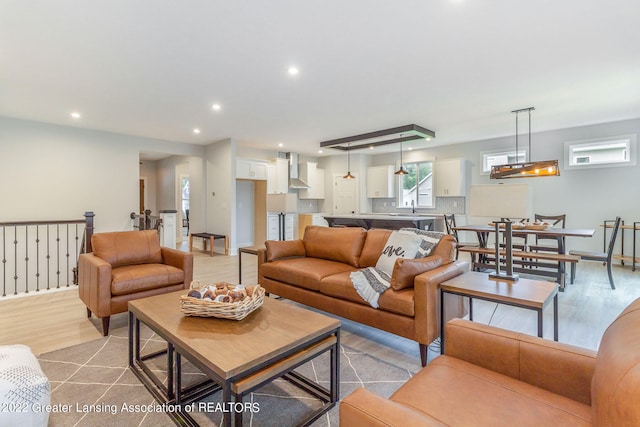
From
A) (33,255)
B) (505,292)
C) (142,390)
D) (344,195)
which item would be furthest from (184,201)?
(505,292)

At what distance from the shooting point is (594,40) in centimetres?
284

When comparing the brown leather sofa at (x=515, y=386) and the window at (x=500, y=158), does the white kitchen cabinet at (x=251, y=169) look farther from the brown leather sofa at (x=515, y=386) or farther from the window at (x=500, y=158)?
the brown leather sofa at (x=515, y=386)

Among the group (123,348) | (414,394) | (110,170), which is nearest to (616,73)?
(414,394)

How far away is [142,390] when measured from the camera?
1.97m

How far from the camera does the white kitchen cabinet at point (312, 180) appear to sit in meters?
9.03

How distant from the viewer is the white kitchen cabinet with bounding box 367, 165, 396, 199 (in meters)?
8.81

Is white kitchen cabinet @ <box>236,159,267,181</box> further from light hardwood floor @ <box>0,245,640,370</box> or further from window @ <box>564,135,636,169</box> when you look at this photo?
window @ <box>564,135,636,169</box>

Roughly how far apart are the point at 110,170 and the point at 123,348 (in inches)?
200

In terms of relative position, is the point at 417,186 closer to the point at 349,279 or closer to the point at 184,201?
the point at 349,279

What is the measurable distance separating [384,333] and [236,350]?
174cm

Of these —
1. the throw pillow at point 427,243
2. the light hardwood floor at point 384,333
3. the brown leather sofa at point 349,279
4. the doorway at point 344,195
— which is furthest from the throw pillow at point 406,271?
the doorway at point 344,195

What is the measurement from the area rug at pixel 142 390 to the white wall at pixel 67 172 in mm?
4512

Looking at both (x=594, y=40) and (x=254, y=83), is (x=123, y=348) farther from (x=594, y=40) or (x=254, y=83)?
(x=594, y=40)

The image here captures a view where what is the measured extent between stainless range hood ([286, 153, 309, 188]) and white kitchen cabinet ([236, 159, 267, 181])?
0.79 meters
